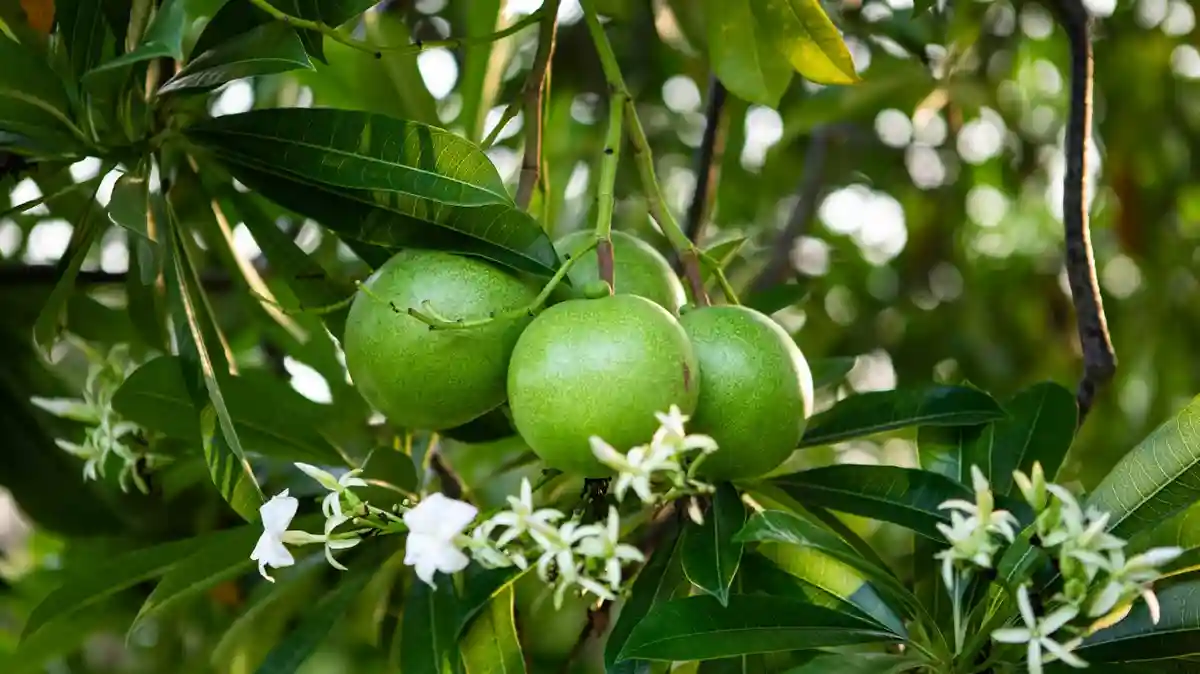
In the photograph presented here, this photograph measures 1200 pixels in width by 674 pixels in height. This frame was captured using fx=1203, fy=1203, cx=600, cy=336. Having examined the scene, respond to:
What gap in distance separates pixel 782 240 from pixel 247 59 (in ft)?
4.29

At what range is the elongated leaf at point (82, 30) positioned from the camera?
1.00 meters

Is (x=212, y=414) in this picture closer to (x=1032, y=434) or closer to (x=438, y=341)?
(x=438, y=341)

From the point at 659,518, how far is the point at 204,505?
0.66 metres

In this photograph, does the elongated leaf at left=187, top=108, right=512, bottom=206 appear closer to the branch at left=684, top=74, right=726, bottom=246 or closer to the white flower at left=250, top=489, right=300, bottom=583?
the white flower at left=250, top=489, right=300, bottom=583

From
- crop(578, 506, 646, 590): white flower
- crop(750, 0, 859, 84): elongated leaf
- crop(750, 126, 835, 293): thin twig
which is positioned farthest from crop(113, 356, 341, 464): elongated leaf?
crop(750, 126, 835, 293): thin twig

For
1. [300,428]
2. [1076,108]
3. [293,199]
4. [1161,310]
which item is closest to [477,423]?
[300,428]

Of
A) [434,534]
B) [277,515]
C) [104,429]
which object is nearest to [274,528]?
[277,515]

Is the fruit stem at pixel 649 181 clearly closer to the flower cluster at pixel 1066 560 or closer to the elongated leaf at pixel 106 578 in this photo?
the flower cluster at pixel 1066 560

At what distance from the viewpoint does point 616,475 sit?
2.88ft

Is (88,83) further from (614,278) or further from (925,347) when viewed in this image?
(925,347)

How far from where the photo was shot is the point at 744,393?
0.89 meters

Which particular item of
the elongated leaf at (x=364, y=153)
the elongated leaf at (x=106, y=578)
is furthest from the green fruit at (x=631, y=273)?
the elongated leaf at (x=106, y=578)

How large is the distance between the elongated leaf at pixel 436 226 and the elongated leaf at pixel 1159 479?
0.45m

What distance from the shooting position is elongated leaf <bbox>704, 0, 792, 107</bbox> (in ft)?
3.97
